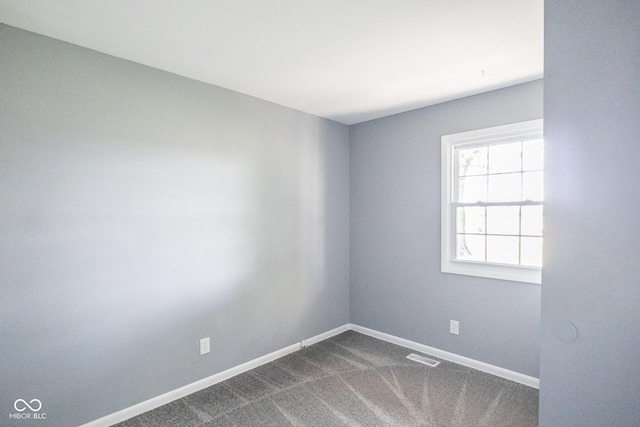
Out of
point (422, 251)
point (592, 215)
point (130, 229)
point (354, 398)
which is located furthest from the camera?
point (422, 251)

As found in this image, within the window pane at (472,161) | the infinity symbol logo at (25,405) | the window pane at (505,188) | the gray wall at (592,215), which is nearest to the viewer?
the gray wall at (592,215)

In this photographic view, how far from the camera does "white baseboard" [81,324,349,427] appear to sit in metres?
2.19

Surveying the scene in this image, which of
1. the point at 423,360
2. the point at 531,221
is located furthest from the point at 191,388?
the point at 531,221

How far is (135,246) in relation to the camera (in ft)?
7.55

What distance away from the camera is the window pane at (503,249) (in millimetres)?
2809

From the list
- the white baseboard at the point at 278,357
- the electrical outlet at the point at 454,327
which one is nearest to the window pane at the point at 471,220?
Result: the electrical outlet at the point at 454,327

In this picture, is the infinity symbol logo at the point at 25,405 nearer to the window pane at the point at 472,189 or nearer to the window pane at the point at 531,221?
the window pane at the point at 472,189

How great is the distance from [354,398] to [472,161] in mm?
2298

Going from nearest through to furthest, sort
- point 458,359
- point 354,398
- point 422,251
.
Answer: point 354,398
point 458,359
point 422,251

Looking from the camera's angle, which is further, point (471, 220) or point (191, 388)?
point (471, 220)

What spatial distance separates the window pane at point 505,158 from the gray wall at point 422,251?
0.72 ft

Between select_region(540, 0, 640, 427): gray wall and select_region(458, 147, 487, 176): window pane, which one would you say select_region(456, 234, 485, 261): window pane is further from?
select_region(540, 0, 640, 427): gray wall

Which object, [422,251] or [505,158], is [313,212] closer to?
[422,251]

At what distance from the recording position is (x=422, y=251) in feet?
10.9
